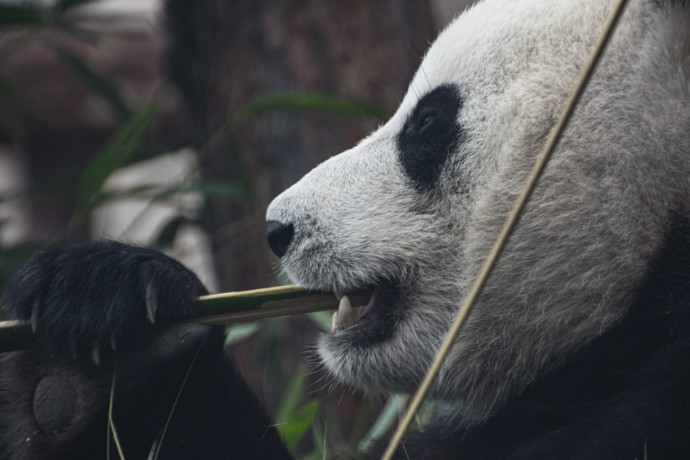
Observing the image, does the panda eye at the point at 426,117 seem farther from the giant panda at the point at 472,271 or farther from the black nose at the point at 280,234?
the black nose at the point at 280,234

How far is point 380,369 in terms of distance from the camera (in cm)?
152

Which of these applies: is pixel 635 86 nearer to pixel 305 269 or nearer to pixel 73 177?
pixel 305 269

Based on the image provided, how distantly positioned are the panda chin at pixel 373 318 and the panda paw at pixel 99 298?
24 centimetres

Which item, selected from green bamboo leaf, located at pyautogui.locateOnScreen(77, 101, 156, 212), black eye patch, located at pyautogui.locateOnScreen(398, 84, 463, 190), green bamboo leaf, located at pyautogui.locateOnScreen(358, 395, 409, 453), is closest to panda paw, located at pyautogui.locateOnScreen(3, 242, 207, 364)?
black eye patch, located at pyautogui.locateOnScreen(398, 84, 463, 190)

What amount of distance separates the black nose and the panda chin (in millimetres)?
126

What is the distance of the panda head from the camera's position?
1.39 meters

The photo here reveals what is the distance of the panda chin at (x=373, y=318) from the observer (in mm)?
1530

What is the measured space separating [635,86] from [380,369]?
0.58 metres

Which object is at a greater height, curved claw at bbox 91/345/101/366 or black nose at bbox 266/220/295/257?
curved claw at bbox 91/345/101/366

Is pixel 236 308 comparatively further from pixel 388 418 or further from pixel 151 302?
pixel 388 418

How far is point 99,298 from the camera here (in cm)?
146

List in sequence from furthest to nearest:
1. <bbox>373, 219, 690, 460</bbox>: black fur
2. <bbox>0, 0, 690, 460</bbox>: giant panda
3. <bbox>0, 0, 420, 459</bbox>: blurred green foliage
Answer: <bbox>0, 0, 420, 459</bbox>: blurred green foliage, <bbox>0, 0, 690, 460</bbox>: giant panda, <bbox>373, 219, 690, 460</bbox>: black fur

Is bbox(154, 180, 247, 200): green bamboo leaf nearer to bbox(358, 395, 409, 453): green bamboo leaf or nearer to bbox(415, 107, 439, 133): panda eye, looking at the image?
bbox(358, 395, 409, 453): green bamboo leaf

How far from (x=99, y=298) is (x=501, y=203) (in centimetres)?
64
